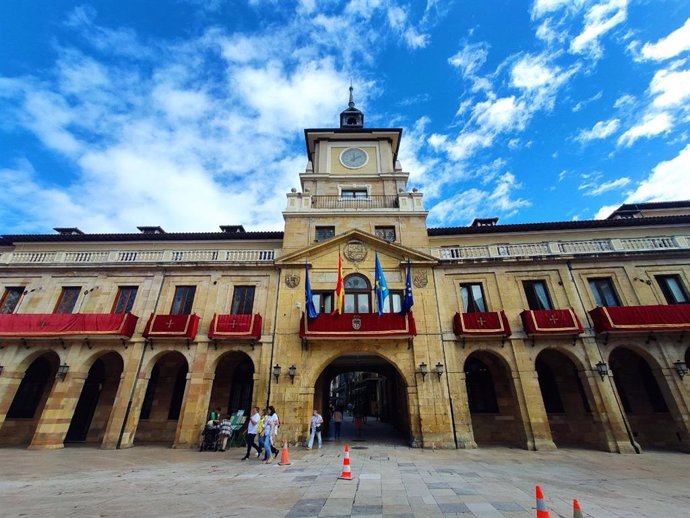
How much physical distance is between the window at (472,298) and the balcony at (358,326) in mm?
3904

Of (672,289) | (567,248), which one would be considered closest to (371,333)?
(567,248)

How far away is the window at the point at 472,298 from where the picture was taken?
59.0 feet

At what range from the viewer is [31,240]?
21.6m

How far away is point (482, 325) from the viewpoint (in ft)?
54.1

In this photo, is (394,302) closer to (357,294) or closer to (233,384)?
(357,294)

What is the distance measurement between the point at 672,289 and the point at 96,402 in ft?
113

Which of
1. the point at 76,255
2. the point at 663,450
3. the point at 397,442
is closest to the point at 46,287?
the point at 76,255

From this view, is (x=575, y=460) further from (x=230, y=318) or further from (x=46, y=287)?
(x=46, y=287)

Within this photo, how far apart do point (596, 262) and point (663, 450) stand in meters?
9.66

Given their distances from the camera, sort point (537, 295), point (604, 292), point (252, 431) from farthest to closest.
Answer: point (537, 295)
point (604, 292)
point (252, 431)

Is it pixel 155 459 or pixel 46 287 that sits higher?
pixel 46 287

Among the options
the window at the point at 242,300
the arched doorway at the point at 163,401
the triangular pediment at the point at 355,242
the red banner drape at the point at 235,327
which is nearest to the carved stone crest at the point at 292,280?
the triangular pediment at the point at 355,242

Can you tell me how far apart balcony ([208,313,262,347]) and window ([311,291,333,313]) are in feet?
11.0

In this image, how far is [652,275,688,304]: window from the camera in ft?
55.6
